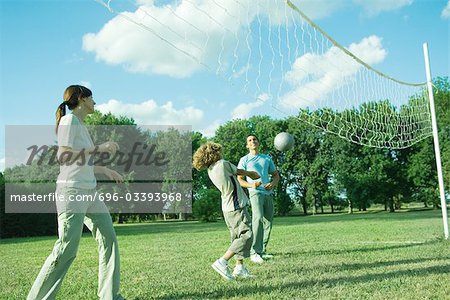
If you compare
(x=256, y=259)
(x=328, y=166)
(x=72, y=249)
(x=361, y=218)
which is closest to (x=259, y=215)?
(x=256, y=259)

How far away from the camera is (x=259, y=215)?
6613mm

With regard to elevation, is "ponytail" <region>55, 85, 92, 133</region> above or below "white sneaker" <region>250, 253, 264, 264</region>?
above

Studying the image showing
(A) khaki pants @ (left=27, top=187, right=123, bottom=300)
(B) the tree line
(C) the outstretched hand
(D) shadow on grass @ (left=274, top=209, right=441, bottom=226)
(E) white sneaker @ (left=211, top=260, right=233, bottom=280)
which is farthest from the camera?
(B) the tree line

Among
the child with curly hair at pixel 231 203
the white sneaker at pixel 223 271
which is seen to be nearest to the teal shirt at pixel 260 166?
the child with curly hair at pixel 231 203

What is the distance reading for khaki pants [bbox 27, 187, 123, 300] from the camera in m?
3.52

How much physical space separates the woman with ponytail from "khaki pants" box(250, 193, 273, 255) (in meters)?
3.01

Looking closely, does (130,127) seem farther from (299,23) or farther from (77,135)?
(77,135)

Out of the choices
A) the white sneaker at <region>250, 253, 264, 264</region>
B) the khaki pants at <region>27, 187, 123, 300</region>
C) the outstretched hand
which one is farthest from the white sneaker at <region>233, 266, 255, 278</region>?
the outstretched hand

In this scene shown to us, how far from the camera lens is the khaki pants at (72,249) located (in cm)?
352

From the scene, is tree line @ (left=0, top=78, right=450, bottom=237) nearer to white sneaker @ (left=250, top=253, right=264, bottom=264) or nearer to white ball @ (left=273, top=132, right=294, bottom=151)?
white ball @ (left=273, top=132, right=294, bottom=151)

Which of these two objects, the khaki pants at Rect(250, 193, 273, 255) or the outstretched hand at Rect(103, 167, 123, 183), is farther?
the khaki pants at Rect(250, 193, 273, 255)

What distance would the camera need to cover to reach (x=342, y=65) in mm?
8180

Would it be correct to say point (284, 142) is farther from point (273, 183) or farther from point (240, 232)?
point (240, 232)

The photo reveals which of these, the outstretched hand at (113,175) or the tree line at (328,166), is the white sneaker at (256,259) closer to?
the outstretched hand at (113,175)
